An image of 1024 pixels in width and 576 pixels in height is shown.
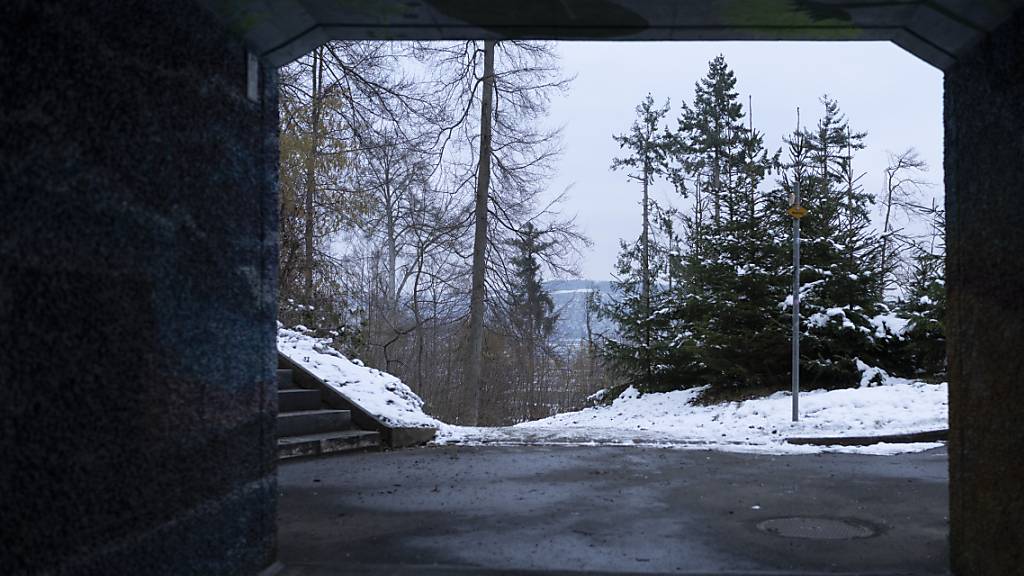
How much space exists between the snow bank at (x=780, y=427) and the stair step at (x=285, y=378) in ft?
6.62

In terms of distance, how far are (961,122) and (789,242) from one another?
44.1 feet

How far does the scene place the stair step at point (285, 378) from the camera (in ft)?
32.6

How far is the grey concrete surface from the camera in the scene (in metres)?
4.42

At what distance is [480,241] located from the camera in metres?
20.4

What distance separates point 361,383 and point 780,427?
18.9 feet

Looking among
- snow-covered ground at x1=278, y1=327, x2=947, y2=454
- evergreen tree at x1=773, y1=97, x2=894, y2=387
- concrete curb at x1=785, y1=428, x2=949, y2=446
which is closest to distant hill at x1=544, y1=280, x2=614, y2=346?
evergreen tree at x1=773, y1=97, x2=894, y2=387

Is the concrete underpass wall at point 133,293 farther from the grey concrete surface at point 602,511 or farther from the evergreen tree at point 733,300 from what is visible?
the evergreen tree at point 733,300

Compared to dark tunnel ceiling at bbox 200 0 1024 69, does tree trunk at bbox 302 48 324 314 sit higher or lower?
higher

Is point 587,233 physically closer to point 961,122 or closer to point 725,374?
point 725,374

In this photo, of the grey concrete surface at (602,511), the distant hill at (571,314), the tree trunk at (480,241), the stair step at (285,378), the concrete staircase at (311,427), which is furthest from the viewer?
the distant hill at (571,314)

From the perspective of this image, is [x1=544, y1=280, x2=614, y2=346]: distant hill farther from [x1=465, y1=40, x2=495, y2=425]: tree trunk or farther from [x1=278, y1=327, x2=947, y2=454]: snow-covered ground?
[x1=278, y1=327, x2=947, y2=454]: snow-covered ground

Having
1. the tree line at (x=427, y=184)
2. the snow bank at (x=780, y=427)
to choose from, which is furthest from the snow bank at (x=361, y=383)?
the tree line at (x=427, y=184)

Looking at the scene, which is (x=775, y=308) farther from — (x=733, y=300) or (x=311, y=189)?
(x=311, y=189)

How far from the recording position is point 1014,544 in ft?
10.6
